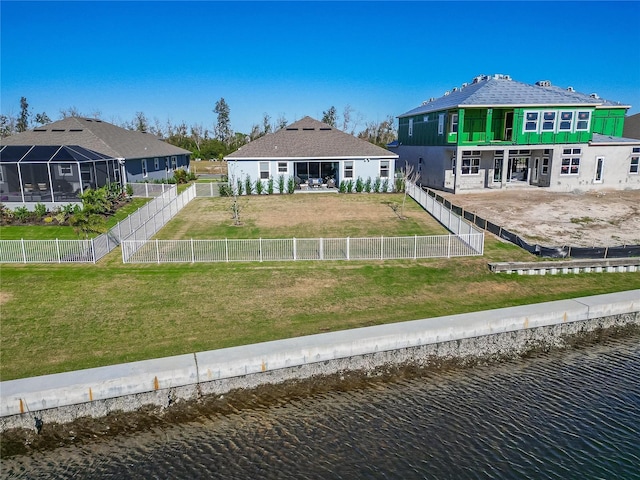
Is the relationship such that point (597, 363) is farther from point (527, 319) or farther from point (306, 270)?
point (306, 270)

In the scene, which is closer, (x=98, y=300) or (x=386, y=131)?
(x=98, y=300)

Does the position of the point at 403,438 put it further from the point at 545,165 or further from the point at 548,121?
the point at 545,165

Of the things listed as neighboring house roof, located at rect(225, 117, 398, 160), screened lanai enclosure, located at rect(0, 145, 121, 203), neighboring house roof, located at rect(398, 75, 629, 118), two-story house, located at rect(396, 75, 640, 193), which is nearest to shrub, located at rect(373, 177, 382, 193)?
neighboring house roof, located at rect(225, 117, 398, 160)

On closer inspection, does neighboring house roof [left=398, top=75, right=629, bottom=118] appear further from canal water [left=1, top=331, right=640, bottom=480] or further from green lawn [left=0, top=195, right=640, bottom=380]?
canal water [left=1, top=331, right=640, bottom=480]

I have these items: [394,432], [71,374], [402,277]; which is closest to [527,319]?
[402,277]

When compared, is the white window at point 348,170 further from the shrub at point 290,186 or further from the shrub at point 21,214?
the shrub at point 21,214

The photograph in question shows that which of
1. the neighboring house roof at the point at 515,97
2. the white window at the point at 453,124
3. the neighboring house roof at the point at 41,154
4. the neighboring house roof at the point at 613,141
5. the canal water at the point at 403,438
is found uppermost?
the neighboring house roof at the point at 515,97

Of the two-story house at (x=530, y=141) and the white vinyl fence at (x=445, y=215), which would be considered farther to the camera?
the two-story house at (x=530, y=141)

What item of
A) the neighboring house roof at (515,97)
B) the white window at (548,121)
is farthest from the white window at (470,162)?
the white window at (548,121)
